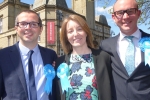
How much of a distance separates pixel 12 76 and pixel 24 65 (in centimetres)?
25

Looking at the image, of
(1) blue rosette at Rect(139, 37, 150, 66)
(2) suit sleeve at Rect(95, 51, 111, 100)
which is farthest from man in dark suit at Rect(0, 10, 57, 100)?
(1) blue rosette at Rect(139, 37, 150, 66)

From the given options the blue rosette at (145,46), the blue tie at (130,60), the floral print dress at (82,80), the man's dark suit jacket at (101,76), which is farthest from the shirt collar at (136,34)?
the floral print dress at (82,80)

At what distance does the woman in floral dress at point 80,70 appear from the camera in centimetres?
275

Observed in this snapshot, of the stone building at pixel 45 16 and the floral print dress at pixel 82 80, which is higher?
the stone building at pixel 45 16

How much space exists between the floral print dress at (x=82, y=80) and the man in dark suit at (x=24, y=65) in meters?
0.42

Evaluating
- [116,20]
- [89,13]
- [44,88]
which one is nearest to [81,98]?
[44,88]

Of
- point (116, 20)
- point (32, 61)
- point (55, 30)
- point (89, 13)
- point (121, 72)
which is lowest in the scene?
point (121, 72)

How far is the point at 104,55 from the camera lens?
9.66 ft

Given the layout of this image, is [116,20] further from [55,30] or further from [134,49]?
[55,30]

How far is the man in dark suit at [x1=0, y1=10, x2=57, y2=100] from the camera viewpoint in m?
2.66

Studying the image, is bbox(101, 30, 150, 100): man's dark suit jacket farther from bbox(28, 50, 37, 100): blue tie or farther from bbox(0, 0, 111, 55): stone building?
bbox(0, 0, 111, 55): stone building

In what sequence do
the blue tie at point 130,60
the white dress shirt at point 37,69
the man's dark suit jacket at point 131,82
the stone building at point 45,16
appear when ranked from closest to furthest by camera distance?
the man's dark suit jacket at point 131,82, the blue tie at point 130,60, the white dress shirt at point 37,69, the stone building at point 45,16

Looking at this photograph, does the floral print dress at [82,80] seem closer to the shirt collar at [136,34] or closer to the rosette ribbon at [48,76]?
the rosette ribbon at [48,76]

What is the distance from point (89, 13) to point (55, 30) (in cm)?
1187
